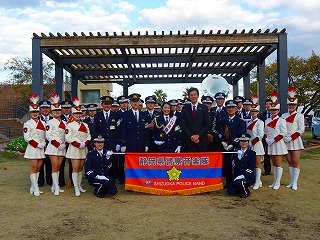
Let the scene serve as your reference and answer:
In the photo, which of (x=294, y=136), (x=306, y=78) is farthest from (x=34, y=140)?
(x=306, y=78)

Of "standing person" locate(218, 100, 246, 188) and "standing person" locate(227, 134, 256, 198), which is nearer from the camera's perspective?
"standing person" locate(227, 134, 256, 198)

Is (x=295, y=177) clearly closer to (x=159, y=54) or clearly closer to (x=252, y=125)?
(x=252, y=125)

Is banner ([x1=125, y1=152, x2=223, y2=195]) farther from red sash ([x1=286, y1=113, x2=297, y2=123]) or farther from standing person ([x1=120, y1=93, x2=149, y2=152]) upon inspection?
red sash ([x1=286, y1=113, x2=297, y2=123])

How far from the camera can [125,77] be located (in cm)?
1502

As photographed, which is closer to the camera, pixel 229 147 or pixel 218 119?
pixel 229 147

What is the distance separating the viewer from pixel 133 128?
6.93 metres

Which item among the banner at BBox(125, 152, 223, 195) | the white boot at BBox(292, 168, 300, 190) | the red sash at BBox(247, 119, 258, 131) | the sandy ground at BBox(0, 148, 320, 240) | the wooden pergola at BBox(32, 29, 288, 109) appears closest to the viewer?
the sandy ground at BBox(0, 148, 320, 240)

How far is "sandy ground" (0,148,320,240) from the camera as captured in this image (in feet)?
14.2

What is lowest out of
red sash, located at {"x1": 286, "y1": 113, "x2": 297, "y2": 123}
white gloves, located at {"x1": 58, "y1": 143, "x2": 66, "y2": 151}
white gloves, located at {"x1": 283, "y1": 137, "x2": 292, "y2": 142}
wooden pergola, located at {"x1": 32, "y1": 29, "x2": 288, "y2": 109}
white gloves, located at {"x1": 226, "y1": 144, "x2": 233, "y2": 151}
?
white gloves, located at {"x1": 226, "y1": 144, "x2": 233, "y2": 151}

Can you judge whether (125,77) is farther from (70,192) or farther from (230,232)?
(230,232)

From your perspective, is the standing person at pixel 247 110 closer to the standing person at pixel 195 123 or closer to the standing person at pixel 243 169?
the standing person at pixel 243 169

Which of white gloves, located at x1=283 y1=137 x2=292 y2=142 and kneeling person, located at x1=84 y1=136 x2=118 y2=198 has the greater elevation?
white gloves, located at x1=283 y1=137 x2=292 y2=142

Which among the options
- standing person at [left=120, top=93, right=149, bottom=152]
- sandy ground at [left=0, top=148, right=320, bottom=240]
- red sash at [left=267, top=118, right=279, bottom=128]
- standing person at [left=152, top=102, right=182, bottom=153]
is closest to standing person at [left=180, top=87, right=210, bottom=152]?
standing person at [left=152, top=102, right=182, bottom=153]

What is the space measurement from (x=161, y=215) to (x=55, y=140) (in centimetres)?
254
